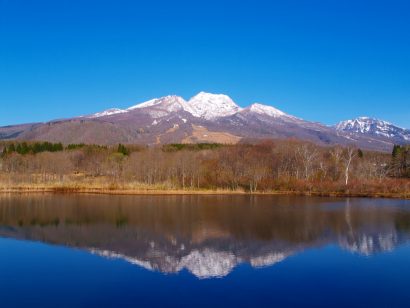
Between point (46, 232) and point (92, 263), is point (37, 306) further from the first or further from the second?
point (46, 232)

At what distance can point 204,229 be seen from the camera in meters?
31.6

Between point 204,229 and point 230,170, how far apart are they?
135ft

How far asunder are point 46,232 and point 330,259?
19142 mm

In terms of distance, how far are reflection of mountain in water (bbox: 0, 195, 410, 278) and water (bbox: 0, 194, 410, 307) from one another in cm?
8

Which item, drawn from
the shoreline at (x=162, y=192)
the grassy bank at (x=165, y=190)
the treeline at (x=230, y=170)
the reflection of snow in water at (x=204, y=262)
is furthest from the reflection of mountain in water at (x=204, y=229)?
the treeline at (x=230, y=170)

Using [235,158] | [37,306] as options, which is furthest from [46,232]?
[235,158]

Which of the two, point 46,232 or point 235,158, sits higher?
point 235,158

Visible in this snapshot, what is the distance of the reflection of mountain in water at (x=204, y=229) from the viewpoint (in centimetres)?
2331

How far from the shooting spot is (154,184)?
225 ft

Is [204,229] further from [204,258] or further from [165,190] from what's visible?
[165,190]

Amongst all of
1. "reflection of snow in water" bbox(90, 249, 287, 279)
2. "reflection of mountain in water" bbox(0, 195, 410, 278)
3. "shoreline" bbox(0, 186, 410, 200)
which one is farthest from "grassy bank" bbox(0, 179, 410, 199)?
"reflection of snow in water" bbox(90, 249, 287, 279)

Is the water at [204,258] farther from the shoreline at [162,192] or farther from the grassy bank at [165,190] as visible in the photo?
the grassy bank at [165,190]

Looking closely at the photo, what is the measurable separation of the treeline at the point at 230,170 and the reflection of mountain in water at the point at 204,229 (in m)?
18.0

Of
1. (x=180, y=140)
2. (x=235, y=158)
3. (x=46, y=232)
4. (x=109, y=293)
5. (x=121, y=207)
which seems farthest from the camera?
(x=180, y=140)
